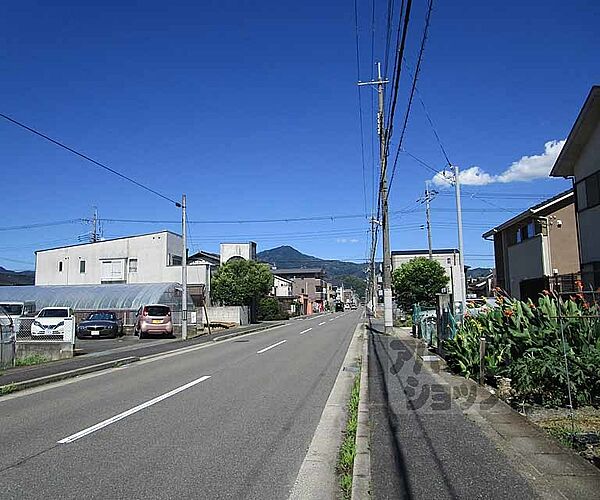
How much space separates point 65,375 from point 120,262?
4457 centimetres

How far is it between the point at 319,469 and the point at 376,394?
444 cm

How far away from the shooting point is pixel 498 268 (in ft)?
122

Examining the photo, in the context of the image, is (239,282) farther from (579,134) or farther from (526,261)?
(579,134)

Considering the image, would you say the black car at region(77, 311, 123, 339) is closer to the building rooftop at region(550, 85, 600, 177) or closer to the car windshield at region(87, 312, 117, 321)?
the car windshield at region(87, 312, 117, 321)

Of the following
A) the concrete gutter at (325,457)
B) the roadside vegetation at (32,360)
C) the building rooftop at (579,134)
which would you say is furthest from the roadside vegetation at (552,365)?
the roadside vegetation at (32,360)

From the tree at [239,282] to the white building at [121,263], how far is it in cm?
278

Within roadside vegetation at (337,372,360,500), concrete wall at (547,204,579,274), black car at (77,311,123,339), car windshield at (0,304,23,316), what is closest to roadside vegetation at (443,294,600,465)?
roadside vegetation at (337,372,360,500)

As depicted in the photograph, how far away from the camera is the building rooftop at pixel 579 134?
59.8 ft

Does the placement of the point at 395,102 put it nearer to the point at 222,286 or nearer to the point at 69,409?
the point at 69,409

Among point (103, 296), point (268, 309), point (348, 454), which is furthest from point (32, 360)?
point (268, 309)

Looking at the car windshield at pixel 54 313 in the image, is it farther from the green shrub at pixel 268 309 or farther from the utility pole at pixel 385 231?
the green shrub at pixel 268 309

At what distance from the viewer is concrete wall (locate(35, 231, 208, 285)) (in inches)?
2199

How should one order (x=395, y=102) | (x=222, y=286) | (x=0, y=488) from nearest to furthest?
(x=0, y=488) < (x=395, y=102) < (x=222, y=286)

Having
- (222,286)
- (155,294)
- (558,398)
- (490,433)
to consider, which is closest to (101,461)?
(490,433)
